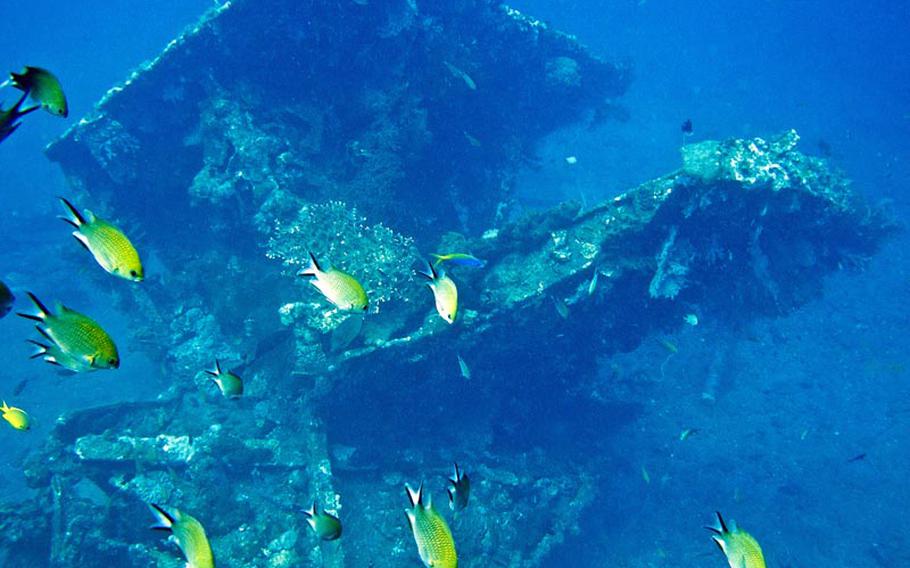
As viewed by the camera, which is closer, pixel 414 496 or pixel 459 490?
pixel 414 496

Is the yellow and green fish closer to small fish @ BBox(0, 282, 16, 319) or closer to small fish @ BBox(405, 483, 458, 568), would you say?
small fish @ BBox(0, 282, 16, 319)

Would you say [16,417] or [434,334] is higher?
[434,334]

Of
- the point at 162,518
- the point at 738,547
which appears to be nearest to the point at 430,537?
the point at 162,518

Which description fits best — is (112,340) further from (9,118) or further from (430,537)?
(430,537)

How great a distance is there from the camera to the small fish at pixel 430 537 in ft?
8.94

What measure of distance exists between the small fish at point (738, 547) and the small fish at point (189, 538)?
3427mm

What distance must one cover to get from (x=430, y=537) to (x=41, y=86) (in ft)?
11.8

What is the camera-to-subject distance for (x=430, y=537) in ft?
8.98

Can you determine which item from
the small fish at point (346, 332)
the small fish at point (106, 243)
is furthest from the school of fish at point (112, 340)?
the small fish at point (346, 332)

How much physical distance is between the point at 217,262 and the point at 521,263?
23.5ft

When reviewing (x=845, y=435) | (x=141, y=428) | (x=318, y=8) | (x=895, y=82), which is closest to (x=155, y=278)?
(x=141, y=428)

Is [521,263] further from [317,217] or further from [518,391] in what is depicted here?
[317,217]

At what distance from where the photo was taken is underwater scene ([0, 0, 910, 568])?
7664 mm

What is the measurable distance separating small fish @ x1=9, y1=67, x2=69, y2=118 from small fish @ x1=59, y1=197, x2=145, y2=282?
876 millimetres
